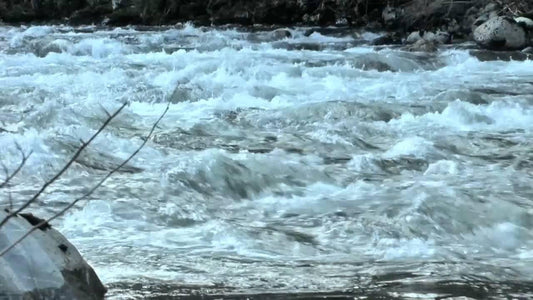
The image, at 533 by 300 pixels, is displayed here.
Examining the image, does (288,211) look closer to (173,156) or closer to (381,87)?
(173,156)

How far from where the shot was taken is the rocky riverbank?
46.2ft

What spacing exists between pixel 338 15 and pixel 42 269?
18653 millimetres

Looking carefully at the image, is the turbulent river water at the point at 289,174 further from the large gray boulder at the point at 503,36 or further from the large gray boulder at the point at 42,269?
the large gray boulder at the point at 503,36

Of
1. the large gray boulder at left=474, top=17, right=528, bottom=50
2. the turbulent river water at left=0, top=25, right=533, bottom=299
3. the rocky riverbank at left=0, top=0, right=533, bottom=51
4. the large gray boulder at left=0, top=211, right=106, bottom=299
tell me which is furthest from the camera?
the rocky riverbank at left=0, top=0, right=533, bottom=51

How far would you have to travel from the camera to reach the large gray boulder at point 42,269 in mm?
2799

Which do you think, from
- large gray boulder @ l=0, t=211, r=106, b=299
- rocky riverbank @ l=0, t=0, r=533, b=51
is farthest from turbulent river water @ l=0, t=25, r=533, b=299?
rocky riverbank @ l=0, t=0, r=533, b=51

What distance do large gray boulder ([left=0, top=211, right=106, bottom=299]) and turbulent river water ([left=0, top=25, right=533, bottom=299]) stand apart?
0.42m

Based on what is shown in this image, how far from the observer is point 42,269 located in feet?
9.57

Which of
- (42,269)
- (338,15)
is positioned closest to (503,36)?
(338,15)

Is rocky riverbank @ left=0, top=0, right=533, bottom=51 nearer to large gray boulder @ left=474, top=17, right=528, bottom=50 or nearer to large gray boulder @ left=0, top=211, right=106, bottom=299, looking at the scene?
large gray boulder @ left=474, top=17, right=528, bottom=50

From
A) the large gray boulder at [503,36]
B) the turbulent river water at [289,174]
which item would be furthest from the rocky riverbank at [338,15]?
the turbulent river water at [289,174]

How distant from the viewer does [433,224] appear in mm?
4500

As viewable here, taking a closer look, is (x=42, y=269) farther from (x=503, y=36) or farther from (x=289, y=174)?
(x=503, y=36)

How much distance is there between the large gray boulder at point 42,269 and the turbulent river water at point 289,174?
419 mm
